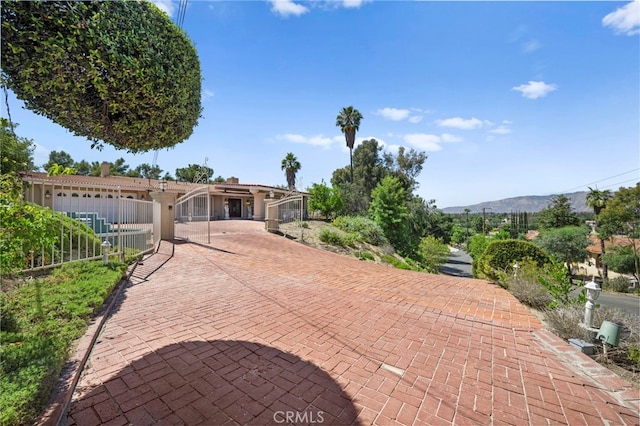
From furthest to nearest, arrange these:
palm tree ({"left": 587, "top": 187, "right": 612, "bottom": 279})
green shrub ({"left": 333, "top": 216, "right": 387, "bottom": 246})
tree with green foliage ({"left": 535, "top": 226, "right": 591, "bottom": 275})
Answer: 1. palm tree ({"left": 587, "top": 187, "right": 612, "bottom": 279})
2. tree with green foliage ({"left": 535, "top": 226, "right": 591, "bottom": 275})
3. green shrub ({"left": 333, "top": 216, "right": 387, "bottom": 246})

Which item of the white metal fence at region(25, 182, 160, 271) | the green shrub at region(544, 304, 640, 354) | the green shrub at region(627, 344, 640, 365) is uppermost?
the white metal fence at region(25, 182, 160, 271)

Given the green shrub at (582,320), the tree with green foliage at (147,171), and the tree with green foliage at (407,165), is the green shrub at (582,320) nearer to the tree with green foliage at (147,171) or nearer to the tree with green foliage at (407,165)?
the tree with green foliage at (407,165)

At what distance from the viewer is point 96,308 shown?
4324mm

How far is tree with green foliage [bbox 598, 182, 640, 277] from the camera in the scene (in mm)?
27594

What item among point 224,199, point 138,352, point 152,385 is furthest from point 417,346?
point 224,199

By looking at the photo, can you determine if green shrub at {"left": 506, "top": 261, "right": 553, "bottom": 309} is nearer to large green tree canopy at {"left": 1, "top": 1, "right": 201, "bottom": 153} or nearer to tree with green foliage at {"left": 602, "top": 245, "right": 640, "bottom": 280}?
large green tree canopy at {"left": 1, "top": 1, "right": 201, "bottom": 153}

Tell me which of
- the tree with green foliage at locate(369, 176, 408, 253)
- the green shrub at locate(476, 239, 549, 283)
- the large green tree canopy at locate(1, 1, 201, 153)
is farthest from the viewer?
the tree with green foliage at locate(369, 176, 408, 253)

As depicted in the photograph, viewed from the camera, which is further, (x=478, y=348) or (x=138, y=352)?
(x=478, y=348)

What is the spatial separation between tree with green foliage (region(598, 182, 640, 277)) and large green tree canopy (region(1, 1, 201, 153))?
3876 centimetres

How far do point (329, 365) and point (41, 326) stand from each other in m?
3.60

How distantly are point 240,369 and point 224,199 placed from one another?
1080 inches

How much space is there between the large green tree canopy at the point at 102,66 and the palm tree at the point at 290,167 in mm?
35411

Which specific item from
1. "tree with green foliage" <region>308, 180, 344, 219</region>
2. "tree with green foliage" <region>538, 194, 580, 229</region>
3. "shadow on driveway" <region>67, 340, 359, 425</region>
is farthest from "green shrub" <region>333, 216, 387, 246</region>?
"tree with green foliage" <region>538, 194, 580, 229</region>

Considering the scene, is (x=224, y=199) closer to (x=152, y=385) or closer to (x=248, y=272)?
(x=248, y=272)
